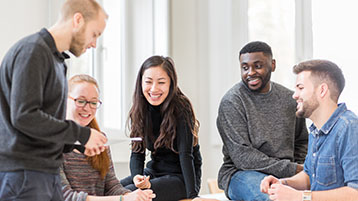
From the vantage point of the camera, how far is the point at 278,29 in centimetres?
378

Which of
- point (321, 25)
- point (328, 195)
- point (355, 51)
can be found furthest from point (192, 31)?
point (328, 195)

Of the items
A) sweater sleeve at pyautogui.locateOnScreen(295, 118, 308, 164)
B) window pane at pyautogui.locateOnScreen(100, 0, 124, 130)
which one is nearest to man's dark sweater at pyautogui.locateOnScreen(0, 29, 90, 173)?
sweater sleeve at pyautogui.locateOnScreen(295, 118, 308, 164)

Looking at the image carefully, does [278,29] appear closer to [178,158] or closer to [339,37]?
[339,37]

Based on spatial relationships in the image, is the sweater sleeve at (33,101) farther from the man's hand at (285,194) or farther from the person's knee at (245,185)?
the person's knee at (245,185)

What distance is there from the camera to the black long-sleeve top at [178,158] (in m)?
2.38

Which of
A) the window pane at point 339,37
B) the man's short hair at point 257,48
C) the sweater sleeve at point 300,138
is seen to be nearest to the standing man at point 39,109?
the man's short hair at point 257,48

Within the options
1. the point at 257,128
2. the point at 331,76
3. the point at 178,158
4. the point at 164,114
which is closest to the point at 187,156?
the point at 178,158

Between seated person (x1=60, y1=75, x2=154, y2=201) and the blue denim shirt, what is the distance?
72cm

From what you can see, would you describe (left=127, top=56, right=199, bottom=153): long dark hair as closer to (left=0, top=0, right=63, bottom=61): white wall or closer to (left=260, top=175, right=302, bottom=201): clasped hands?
(left=0, top=0, right=63, bottom=61): white wall

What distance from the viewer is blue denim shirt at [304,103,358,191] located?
1.83m

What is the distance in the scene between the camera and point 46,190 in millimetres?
1349

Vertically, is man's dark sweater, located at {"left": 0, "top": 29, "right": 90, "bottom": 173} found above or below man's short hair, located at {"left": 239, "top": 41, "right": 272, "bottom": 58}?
below

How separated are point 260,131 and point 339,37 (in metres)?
1.39

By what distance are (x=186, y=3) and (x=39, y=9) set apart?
5.49ft
